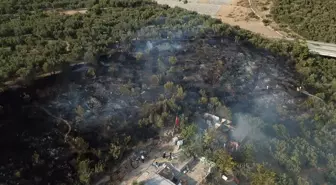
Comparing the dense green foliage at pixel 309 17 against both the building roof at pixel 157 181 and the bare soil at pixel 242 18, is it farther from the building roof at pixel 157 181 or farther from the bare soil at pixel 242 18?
Result: the building roof at pixel 157 181

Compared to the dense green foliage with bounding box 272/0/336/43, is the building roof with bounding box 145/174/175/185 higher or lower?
lower

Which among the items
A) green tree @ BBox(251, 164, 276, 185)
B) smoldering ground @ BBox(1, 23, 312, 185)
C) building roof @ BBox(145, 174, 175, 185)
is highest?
smoldering ground @ BBox(1, 23, 312, 185)

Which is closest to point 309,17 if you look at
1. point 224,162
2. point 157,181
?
point 224,162

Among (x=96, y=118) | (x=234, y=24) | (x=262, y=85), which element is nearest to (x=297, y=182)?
(x=262, y=85)

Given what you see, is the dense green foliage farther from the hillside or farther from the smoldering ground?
the smoldering ground

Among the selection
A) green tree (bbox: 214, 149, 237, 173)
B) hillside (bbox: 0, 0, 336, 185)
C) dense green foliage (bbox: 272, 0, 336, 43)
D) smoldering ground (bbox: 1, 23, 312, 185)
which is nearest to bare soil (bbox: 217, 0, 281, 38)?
dense green foliage (bbox: 272, 0, 336, 43)

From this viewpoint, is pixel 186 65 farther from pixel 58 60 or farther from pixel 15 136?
pixel 15 136

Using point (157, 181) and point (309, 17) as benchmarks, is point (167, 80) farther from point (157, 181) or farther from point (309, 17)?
point (309, 17)
